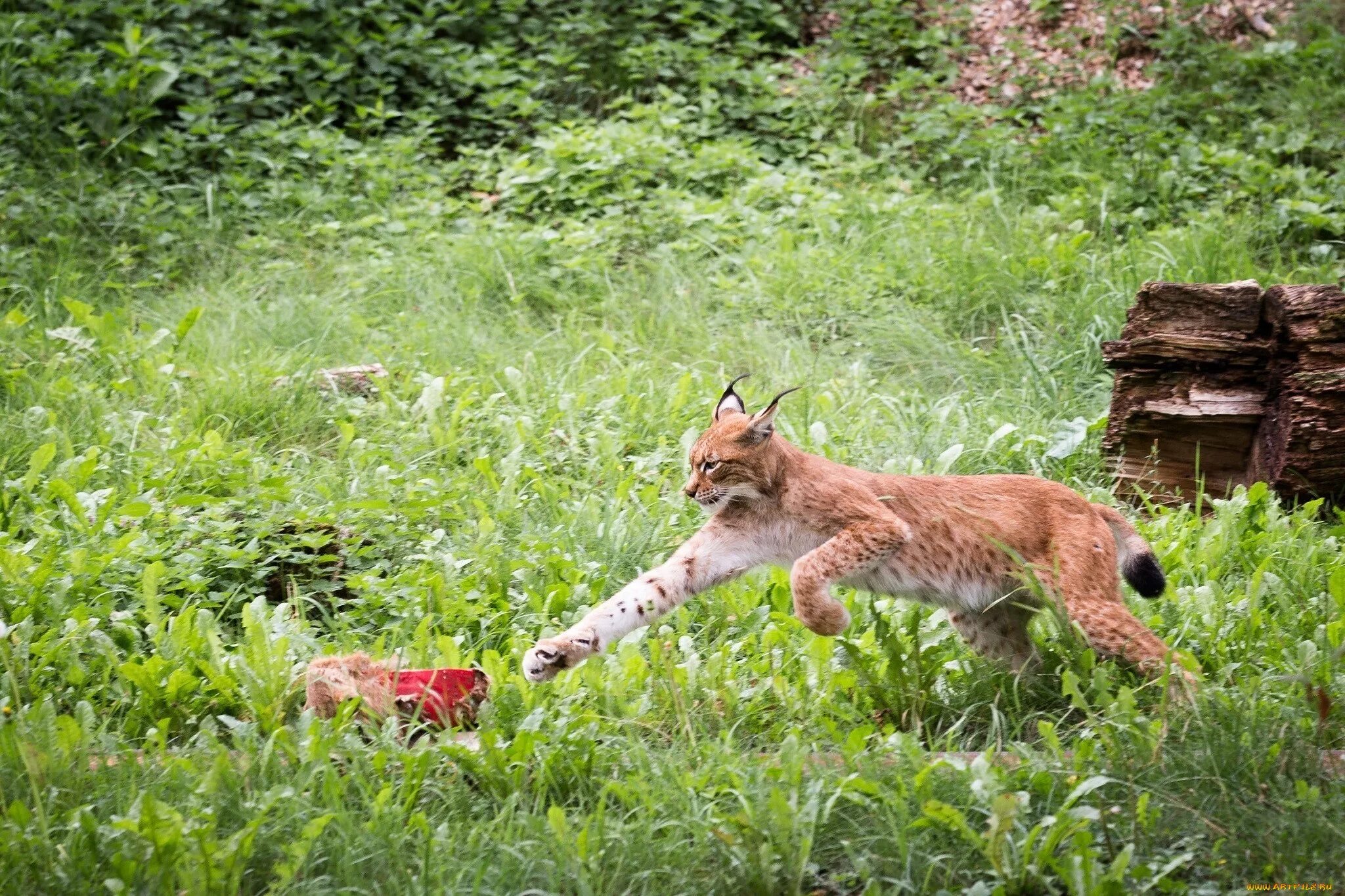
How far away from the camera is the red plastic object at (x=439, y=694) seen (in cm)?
402

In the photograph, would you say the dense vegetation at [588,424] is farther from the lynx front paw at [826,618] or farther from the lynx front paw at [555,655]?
the lynx front paw at [826,618]

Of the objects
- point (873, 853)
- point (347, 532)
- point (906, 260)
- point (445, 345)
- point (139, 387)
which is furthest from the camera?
point (906, 260)

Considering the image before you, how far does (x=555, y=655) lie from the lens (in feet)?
13.7

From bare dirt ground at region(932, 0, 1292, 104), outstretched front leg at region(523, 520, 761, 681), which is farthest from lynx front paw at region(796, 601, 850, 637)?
bare dirt ground at region(932, 0, 1292, 104)

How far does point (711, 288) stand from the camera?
26.8 feet

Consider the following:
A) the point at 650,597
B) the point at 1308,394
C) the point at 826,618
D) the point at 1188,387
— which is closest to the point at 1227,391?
the point at 1188,387

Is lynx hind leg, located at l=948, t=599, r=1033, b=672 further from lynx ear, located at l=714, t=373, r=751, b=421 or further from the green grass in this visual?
lynx ear, located at l=714, t=373, r=751, b=421

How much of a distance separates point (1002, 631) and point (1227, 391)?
6.85 feet

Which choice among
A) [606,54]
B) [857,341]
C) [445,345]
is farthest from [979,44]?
[445,345]

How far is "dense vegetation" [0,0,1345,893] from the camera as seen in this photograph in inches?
135

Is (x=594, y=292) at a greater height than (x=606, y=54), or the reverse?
(x=606, y=54)

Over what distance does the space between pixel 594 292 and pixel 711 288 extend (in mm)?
715

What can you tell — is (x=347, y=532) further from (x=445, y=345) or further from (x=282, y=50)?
(x=282, y=50)

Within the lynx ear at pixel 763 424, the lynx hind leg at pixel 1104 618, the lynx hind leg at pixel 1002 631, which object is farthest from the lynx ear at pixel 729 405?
the lynx hind leg at pixel 1104 618
